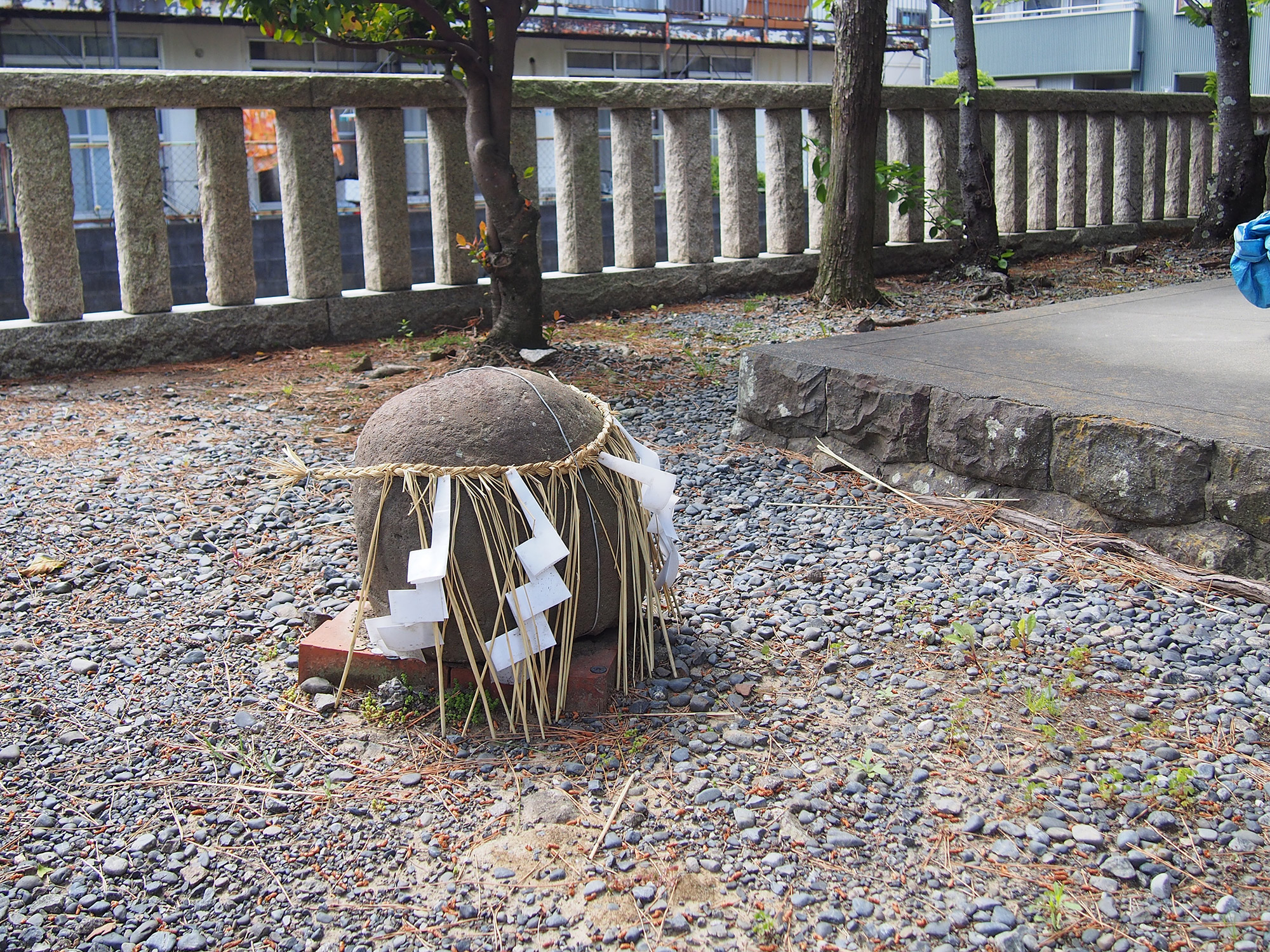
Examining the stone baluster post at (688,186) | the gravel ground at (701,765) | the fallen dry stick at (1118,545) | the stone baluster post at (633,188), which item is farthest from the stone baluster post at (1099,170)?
the gravel ground at (701,765)

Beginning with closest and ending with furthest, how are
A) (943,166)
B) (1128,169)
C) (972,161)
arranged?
(972,161)
(943,166)
(1128,169)

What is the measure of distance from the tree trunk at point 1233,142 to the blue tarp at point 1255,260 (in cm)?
525

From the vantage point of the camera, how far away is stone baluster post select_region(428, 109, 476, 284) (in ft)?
21.1

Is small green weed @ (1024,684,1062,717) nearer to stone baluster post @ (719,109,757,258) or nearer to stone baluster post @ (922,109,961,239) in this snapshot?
stone baluster post @ (719,109,757,258)

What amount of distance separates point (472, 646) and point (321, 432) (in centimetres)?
246

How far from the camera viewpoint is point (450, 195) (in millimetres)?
6500

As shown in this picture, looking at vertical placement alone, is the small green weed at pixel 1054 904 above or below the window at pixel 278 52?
below

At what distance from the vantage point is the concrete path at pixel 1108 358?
3.36 metres

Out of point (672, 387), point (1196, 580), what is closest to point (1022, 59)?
point (672, 387)

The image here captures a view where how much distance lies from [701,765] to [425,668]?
680 mm

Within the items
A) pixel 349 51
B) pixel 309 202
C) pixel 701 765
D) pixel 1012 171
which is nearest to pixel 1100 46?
pixel 349 51

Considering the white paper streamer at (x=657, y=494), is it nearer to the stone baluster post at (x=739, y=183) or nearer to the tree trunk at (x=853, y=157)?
the tree trunk at (x=853, y=157)

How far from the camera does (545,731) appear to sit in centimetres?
239

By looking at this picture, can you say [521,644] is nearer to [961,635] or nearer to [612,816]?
[612,816]
